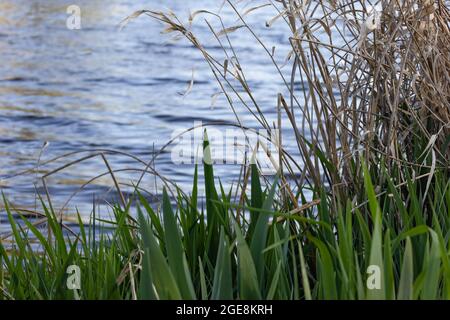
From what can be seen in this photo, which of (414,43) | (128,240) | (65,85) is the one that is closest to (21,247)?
(128,240)

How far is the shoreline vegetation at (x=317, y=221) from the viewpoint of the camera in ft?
5.51

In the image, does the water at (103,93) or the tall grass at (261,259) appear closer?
the tall grass at (261,259)

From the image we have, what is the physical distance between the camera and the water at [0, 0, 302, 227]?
18.9 ft

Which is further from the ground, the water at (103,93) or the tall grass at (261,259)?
the water at (103,93)

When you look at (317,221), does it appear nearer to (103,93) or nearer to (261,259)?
(261,259)

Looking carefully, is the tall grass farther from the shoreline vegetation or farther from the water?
the water

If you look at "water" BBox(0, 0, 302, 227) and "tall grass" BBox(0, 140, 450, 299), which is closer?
"tall grass" BBox(0, 140, 450, 299)

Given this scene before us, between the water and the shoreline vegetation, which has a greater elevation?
the water

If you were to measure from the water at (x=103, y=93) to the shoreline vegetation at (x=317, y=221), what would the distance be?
1775mm

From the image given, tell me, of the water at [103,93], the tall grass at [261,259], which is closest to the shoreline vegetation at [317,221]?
the tall grass at [261,259]

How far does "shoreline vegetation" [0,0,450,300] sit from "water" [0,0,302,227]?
5.82 ft

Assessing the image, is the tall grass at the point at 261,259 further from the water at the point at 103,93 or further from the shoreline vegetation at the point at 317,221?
the water at the point at 103,93

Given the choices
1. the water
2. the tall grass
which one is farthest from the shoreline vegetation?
the water

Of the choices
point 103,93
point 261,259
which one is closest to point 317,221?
point 261,259
